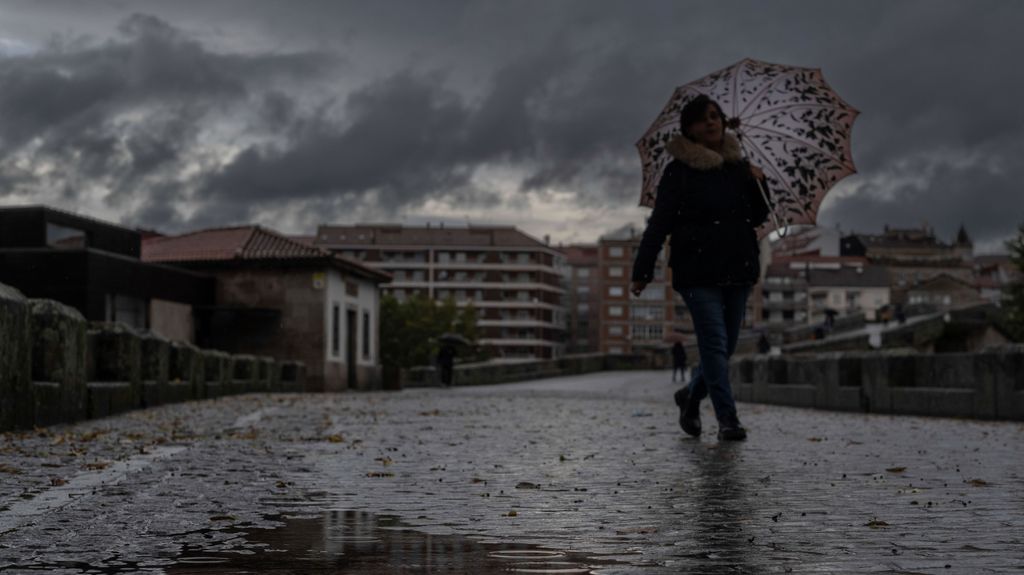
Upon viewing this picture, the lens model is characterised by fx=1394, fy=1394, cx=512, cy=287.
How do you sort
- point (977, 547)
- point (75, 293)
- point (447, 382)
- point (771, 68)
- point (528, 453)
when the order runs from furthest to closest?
point (447, 382), point (75, 293), point (771, 68), point (528, 453), point (977, 547)

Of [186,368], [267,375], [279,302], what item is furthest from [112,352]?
[279,302]

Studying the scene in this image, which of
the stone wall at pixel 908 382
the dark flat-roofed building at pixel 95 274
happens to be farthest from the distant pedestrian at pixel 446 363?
the stone wall at pixel 908 382

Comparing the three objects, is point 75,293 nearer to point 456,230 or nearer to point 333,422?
point 333,422

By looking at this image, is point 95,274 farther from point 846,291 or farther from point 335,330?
point 846,291

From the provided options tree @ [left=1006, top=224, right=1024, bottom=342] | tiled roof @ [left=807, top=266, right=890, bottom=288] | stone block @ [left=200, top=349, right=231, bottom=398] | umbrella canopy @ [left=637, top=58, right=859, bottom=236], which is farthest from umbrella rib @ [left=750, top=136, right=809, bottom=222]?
tiled roof @ [left=807, top=266, right=890, bottom=288]

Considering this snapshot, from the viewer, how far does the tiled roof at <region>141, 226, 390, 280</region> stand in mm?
49906

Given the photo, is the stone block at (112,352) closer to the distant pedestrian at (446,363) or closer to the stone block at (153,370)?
the stone block at (153,370)

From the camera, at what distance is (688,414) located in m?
9.67

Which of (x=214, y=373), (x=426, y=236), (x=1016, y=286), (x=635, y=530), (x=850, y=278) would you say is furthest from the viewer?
(x=850, y=278)

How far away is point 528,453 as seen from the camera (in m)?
8.53

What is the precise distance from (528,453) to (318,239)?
14743 centimetres

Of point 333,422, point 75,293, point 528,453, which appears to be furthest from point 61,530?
point 75,293

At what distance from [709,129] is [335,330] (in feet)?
142

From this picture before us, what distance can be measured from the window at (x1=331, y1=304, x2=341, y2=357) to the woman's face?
139 feet
